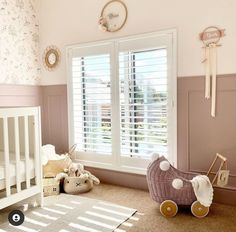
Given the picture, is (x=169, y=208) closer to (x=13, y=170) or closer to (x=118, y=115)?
(x=118, y=115)

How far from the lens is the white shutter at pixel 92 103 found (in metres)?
2.85

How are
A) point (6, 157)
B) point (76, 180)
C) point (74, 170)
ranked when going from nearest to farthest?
point (6, 157), point (76, 180), point (74, 170)

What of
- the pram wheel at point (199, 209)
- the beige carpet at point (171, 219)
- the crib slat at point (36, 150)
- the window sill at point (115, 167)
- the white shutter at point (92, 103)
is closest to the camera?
the beige carpet at point (171, 219)

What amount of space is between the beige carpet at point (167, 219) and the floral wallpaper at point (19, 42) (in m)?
1.55

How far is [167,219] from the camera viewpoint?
6.66ft

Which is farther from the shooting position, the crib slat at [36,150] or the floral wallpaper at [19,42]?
the floral wallpaper at [19,42]

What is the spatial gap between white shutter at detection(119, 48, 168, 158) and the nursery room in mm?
10

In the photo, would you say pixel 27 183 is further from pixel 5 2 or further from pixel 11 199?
pixel 5 2

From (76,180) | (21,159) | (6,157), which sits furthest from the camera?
(76,180)

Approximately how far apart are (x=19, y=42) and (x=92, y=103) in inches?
43.7

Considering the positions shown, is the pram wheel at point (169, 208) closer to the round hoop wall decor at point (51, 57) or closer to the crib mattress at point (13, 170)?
the crib mattress at point (13, 170)

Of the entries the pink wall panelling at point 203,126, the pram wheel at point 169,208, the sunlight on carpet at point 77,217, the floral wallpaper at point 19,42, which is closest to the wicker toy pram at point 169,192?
the pram wheel at point 169,208

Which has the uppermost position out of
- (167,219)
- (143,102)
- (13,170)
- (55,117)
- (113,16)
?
(113,16)

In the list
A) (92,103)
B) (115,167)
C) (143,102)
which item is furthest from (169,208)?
(92,103)
